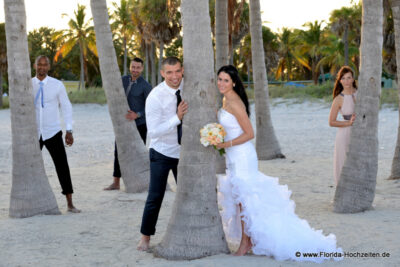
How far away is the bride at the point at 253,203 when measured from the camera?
4.91m

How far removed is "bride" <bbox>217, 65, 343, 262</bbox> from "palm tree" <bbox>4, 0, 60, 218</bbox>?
2.96 meters

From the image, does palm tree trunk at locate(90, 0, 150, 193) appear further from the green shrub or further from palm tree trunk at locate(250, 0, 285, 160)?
the green shrub

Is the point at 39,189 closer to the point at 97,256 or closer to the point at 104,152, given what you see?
the point at 97,256

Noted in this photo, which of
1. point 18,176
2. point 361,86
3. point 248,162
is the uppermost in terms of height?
point 361,86

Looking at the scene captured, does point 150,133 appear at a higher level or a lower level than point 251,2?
lower

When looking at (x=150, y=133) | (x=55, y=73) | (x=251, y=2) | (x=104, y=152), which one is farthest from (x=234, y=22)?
(x=55, y=73)

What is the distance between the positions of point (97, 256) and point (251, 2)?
8.72 m

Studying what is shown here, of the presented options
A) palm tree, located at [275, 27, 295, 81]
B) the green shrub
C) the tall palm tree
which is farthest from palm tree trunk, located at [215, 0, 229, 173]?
palm tree, located at [275, 27, 295, 81]

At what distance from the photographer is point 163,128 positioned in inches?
200

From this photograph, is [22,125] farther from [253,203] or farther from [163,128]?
[253,203]

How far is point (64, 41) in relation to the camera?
176 ft

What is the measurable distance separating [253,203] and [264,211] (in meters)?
0.13

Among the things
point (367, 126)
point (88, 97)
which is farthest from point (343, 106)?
point (88, 97)

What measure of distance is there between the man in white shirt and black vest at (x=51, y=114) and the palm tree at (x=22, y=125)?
0.58 ft
